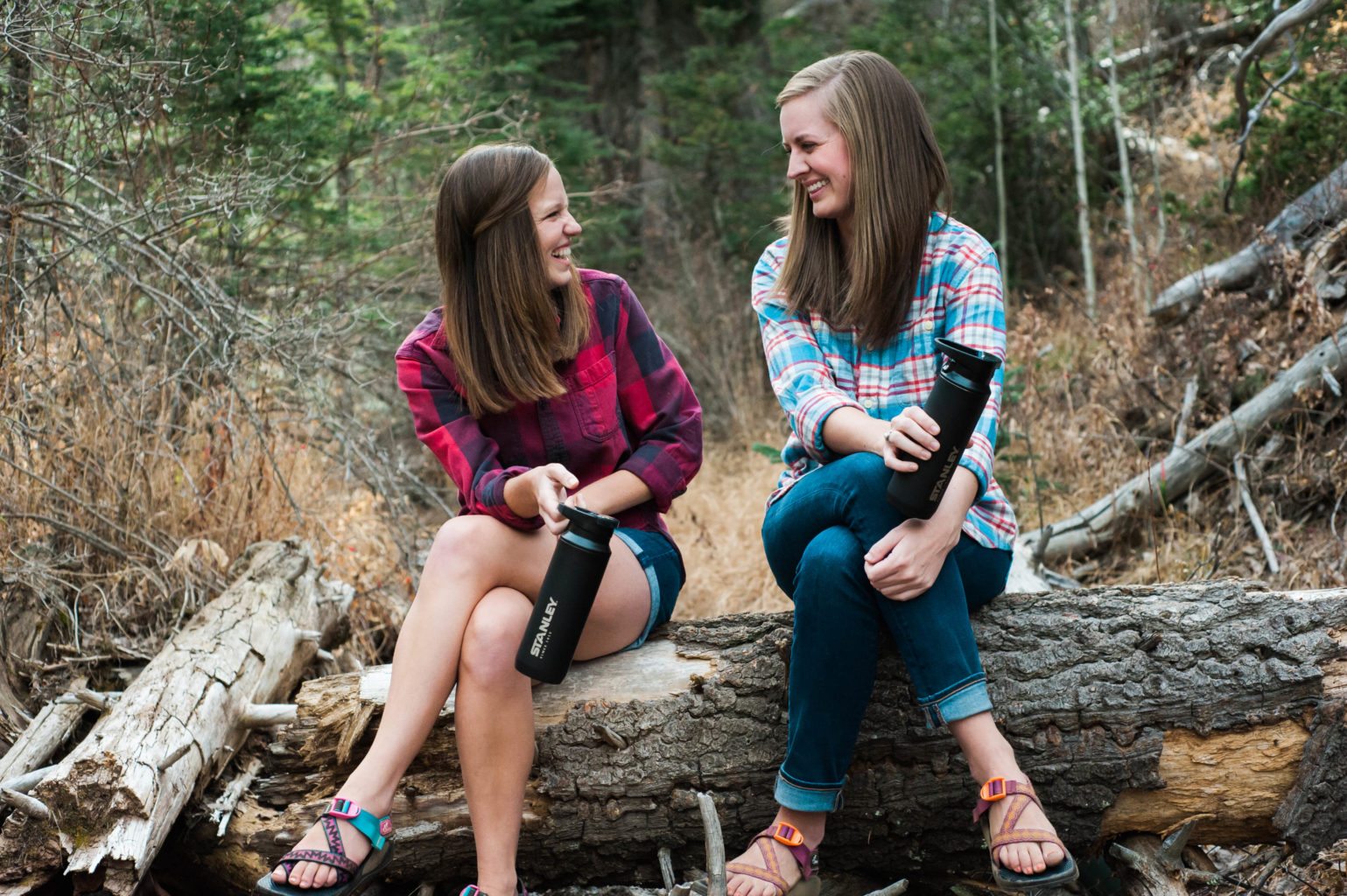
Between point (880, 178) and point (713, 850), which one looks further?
point (880, 178)

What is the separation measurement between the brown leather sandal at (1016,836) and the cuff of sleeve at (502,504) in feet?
3.64

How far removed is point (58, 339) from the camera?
13.6 feet

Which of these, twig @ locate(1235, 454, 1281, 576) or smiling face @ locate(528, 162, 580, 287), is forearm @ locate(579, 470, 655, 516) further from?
twig @ locate(1235, 454, 1281, 576)

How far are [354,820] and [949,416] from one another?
4.73ft

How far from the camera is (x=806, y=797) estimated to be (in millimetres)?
2402

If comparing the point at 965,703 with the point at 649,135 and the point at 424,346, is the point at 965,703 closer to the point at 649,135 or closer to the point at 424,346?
the point at 424,346

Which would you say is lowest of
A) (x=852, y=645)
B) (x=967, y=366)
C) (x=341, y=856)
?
(x=341, y=856)

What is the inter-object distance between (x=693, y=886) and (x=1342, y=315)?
4.14 meters

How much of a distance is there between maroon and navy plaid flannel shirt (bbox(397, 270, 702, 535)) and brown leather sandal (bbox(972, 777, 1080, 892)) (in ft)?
3.31

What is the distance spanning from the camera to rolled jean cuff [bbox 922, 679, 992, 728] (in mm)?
2334

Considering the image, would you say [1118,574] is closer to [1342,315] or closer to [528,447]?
[1342,315]

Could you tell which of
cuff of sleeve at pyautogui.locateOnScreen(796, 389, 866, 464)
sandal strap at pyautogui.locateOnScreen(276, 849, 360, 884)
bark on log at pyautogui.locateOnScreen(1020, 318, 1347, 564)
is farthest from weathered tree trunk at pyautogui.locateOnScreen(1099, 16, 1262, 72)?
sandal strap at pyautogui.locateOnScreen(276, 849, 360, 884)

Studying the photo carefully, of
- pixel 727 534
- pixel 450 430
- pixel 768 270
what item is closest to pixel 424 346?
pixel 450 430

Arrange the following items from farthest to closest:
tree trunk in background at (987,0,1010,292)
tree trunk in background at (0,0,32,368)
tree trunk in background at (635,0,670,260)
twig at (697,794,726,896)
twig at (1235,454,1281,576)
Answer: tree trunk in background at (635,0,670,260) < tree trunk in background at (987,0,1010,292) < twig at (1235,454,1281,576) < tree trunk in background at (0,0,32,368) < twig at (697,794,726,896)
